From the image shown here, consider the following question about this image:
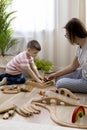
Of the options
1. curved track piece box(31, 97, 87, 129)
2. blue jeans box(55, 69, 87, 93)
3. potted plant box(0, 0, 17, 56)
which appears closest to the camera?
curved track piece box(31, 97, 87, 129)

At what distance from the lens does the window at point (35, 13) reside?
132 inches

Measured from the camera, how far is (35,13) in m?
3.38

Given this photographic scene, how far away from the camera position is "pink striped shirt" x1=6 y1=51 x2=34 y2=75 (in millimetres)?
2842

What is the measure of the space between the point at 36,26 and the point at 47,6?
11.2 inches

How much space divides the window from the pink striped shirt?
2.19 feet

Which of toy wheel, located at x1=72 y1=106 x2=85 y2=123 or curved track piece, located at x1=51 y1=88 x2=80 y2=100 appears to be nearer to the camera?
toy wheel, located at x1=72 y1=106 x2=85 y2=123

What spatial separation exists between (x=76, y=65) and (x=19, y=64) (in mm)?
653

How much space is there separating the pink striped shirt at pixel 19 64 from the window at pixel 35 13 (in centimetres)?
67

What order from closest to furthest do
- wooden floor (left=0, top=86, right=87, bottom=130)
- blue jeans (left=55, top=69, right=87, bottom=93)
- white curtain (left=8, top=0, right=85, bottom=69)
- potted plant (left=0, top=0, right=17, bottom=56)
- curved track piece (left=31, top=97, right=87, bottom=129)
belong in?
wooden floor (left=0, top=86, right=87, bottom=130), curved track piece (left=31, top=97, right=87, bottom=129), blue jeans (left=55, top=69, right=87, bottom=93), potted plant (left=0, top=0, right=17, bottom=56), white curtain (left=8, top=0, right=85, bottom=69)

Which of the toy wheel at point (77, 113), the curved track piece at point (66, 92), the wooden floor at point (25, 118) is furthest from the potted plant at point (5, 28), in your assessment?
the toy wheel at point (77, 113)

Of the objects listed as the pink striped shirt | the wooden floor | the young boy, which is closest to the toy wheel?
the wooden floor

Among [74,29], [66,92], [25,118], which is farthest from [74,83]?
[25,118]

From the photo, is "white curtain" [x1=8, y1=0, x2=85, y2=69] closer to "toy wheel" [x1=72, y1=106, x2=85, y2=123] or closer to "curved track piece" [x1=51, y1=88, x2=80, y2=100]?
"curved track piece" [x1=51, y1=88, x2=80, y2=100]

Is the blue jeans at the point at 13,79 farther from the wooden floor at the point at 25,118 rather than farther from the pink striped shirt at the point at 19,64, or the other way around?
the wooden floor at the point at 25,118
